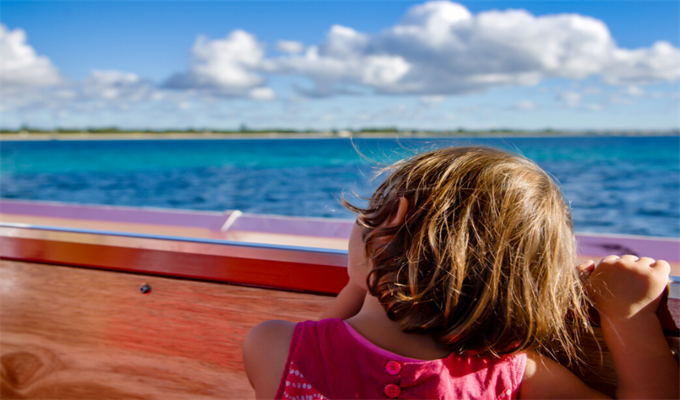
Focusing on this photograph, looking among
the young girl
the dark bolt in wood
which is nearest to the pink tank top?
the young girl

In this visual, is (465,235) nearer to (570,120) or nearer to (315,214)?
(315,214)

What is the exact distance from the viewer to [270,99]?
1663 inches

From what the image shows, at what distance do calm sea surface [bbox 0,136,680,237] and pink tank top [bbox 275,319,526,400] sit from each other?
0.95ft

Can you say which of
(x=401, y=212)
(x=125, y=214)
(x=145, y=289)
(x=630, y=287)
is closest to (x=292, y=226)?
(x=145, y=289)

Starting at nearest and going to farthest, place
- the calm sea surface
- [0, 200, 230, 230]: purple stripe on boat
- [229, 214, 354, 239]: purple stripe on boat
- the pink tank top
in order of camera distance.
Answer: the pink tank top
[229, 214, 354, 239]: purple stripe on boat
[0, 200, 230, 230]: purple stripe on boat
the calm sea surface

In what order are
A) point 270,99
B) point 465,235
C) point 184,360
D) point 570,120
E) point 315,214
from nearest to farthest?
point 465,235 < point 184,360 < point 315,214 < point 570,120 < point 270,99

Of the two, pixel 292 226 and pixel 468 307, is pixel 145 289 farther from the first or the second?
pixel 468 307

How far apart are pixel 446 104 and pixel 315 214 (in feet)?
70.7

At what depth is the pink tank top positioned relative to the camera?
1.84 feet

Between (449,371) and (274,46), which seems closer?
(449,371)

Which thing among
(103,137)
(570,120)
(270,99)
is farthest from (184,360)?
(103,137)

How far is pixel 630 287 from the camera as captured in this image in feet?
1.99

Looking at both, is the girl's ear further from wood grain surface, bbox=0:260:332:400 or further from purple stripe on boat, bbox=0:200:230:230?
purple stripe on boat, bbox=0:200:230:230

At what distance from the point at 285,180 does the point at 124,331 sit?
63.6 feet
